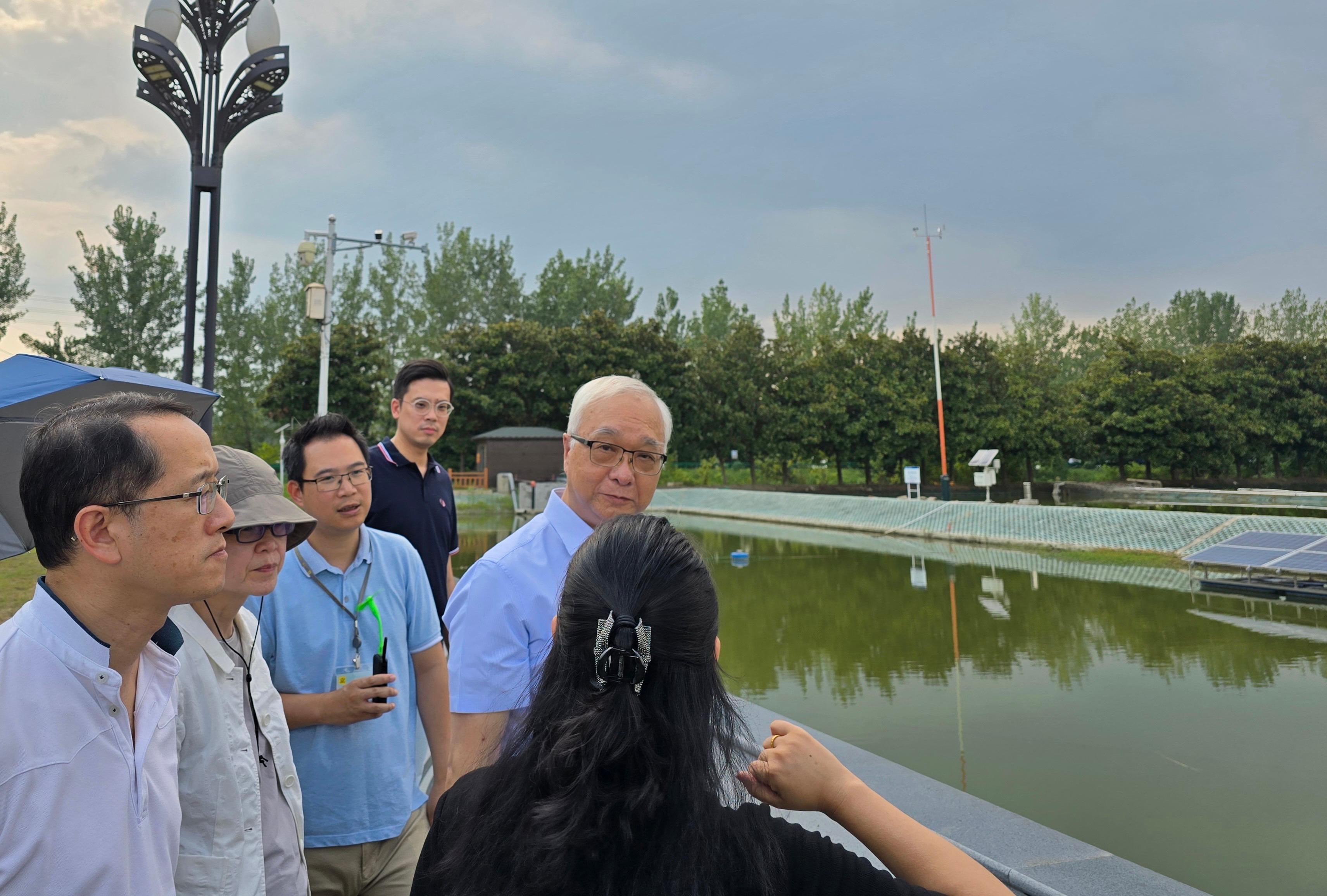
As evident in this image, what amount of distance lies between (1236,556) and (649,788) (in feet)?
41.0

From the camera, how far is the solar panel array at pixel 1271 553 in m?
10.1

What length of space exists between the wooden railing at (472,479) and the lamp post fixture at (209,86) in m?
25.9

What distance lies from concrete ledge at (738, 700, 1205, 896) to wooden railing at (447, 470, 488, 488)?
29.4 meters

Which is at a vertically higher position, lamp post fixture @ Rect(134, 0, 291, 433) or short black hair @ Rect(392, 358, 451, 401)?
lamp post fixture @ Rect(134, 0, 291, 433)

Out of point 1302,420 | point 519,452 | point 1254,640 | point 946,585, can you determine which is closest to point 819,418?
point 519,452

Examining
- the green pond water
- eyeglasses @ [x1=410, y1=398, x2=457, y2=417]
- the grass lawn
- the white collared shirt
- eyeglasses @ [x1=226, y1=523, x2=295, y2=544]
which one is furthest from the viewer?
the grass lawn

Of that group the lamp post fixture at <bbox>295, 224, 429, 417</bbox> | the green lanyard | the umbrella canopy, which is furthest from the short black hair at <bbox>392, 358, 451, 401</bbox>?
the lamp post fixture at <bbox>295, 224, 429, 417</bbox>

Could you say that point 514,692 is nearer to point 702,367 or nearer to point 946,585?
point 946,585

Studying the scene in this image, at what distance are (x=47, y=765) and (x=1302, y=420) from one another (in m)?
39.6

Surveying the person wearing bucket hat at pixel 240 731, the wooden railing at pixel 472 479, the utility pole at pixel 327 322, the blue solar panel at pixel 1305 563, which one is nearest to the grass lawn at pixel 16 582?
the utility pole at pixel 327 322

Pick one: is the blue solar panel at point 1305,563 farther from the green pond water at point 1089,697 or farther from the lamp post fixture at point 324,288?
the lamp post fixture at point 324,288

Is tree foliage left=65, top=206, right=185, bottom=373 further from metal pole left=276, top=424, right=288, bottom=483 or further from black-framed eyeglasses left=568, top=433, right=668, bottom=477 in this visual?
black-framed eyeglasses left=568, top=433, right=668, bottom=477

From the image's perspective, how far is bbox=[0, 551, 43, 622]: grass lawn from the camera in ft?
27.0

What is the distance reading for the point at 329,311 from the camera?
47.2 ft
